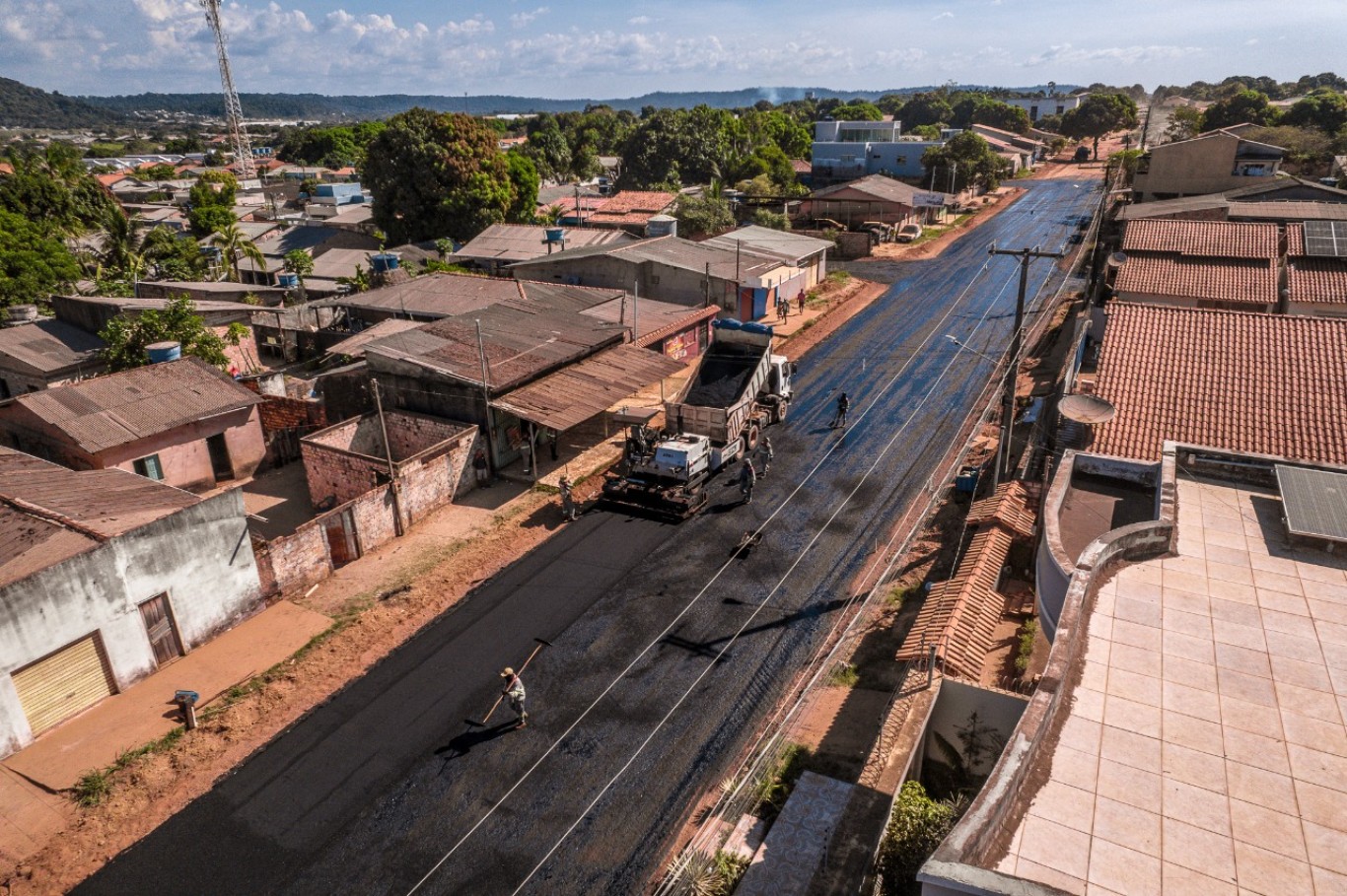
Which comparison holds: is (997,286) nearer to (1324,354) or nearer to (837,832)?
(1324,354)

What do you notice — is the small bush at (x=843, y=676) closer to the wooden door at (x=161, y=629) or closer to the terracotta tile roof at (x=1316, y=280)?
the wooden door at (x=161, y=629)

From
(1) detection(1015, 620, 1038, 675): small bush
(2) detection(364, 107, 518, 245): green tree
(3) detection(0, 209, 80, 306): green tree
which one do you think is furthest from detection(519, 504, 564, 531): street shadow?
(2) detection(364, 107, 518, 245): green tree

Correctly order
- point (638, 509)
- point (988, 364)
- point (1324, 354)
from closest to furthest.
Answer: point (1324, 354) → point (638, 509) → point (988, 364)

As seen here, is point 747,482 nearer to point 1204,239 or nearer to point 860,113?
point 1204,239

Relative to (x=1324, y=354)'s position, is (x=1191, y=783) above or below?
below

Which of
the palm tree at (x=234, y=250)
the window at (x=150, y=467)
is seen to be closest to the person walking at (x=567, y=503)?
the window at (x=150, y=467)

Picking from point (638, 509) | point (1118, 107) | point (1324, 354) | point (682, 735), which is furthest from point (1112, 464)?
A: point (1118, 107)
